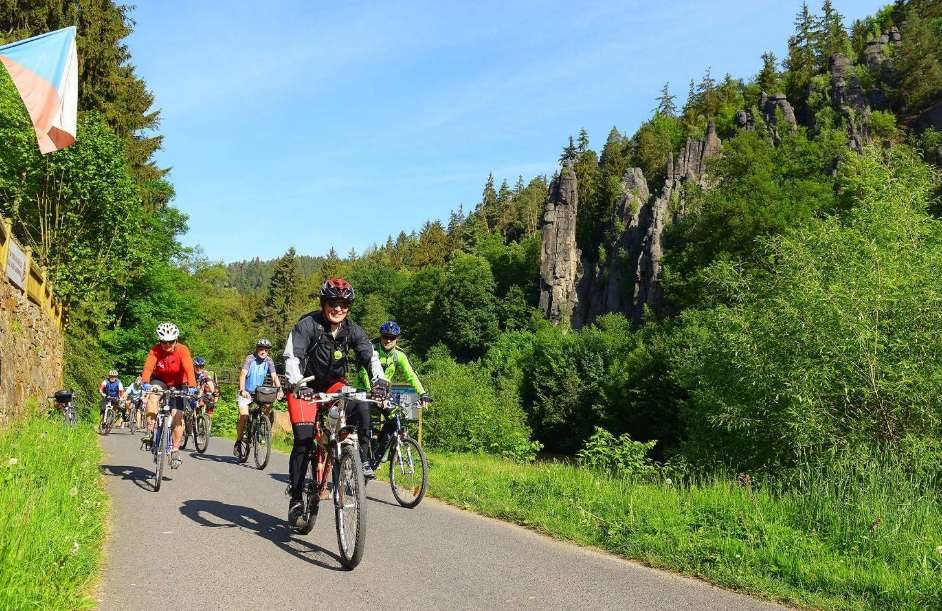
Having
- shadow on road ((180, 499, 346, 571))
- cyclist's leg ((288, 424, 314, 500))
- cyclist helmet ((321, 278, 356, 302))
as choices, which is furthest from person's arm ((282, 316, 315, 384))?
shadow on road ((180, 499, 346, 571))

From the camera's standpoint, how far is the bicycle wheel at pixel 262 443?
11.9 metres

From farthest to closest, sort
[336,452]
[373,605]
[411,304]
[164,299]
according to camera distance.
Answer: [411,304] < [164,299] < [336,452] < [373,605]

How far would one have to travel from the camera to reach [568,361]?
64000 millimetres

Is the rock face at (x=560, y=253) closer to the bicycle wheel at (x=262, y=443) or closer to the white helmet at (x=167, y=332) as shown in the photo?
the bicycle wheel at (x=262, y=443)

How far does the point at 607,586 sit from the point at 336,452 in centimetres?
227

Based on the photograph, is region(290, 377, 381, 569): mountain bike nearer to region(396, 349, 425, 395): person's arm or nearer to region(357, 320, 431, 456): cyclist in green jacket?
region(357, 320, 431, 456): cyclist in green jacket

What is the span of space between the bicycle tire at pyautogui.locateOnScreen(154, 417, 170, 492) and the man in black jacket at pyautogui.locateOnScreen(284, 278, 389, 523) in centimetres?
359

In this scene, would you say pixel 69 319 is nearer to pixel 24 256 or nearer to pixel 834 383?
pixel 24 256

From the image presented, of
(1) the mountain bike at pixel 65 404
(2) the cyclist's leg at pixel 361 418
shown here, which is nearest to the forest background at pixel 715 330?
A: (2) the cyclist's leg at pixel 361 418

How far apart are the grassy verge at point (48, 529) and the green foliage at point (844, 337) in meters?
14.5

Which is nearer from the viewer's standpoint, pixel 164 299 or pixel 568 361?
pixel 164 299

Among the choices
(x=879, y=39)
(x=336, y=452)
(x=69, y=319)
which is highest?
(x=879, y=39)

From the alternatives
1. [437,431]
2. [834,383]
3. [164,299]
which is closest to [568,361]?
[437,431]

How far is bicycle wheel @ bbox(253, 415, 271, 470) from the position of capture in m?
11.9
